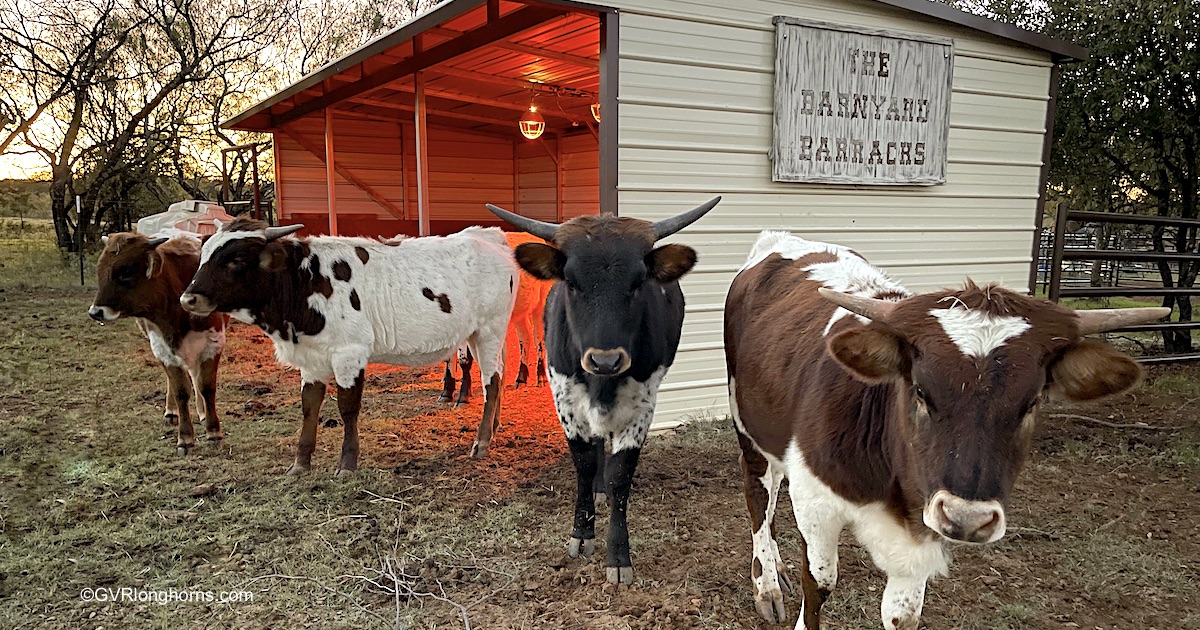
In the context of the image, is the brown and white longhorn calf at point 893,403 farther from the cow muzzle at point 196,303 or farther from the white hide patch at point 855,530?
the cow muzzle at point 196,303

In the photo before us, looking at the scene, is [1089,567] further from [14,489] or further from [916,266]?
[14,489]

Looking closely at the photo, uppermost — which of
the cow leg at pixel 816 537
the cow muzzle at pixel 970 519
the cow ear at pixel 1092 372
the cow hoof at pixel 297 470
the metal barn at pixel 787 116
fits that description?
the metal barn at pixel 787 116

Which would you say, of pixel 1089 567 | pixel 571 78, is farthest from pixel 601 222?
pixel 571 78

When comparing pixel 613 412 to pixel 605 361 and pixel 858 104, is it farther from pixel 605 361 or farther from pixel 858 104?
pixel 858 104

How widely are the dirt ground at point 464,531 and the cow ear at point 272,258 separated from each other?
1.42 m

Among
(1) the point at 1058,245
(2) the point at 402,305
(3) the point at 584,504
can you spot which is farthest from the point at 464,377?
(1) the point at 1058,245

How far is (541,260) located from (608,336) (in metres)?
0.54

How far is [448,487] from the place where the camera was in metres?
4.43

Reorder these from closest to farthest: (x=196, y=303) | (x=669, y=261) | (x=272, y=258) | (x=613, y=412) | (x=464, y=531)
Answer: (x=669, y=261)
(x=613, y=412)
(x=464, y=531)
(x=196, y=303)
(x=272, y=258)

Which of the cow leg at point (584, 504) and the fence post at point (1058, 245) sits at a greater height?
the fence post at point (1058, 245)

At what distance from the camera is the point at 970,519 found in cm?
163

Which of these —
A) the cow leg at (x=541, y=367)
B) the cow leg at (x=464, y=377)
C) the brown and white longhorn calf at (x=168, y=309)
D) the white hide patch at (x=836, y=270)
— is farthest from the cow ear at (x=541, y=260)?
A: the cow leg at (x=541, y=367)

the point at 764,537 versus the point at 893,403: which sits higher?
the point at 893,403

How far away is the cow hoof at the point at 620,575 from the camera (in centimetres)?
325
